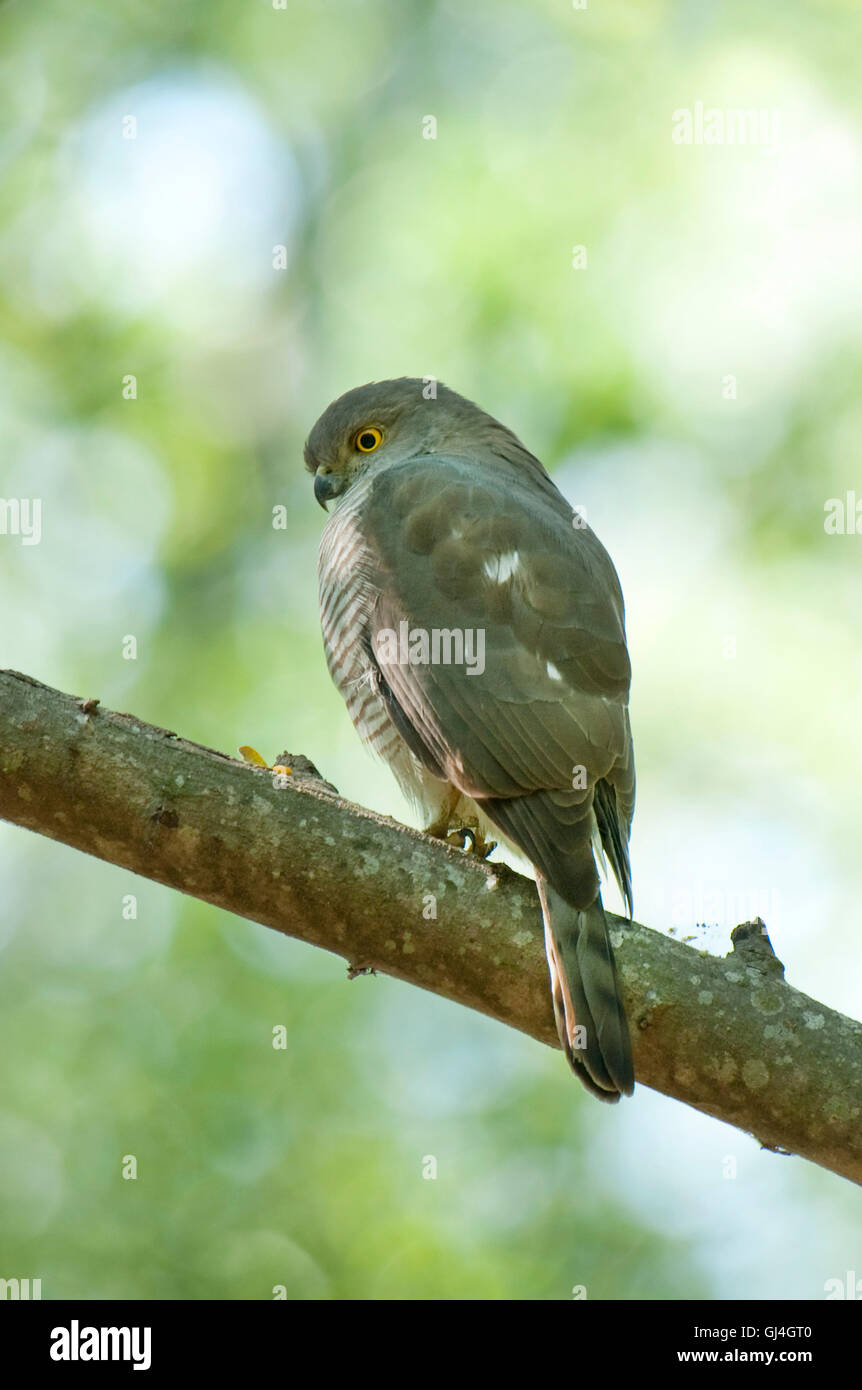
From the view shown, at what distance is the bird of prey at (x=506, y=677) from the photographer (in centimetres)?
377

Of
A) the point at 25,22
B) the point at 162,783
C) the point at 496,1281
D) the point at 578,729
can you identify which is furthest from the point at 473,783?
the point at 25,22

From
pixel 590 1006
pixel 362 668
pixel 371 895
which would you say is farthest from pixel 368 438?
pixel 590 1006

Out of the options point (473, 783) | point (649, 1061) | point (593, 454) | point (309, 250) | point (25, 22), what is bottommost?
point (649, 1061)

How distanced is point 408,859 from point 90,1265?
3893 millimetres

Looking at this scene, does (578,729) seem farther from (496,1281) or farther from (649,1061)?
(496,1281)

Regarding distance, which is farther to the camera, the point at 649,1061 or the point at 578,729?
the point at 578,729

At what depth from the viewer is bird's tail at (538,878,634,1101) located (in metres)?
3.56

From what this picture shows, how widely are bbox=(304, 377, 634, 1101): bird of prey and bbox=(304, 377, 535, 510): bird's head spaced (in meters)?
0.49

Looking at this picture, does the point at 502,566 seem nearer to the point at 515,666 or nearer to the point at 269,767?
the point at 515,666

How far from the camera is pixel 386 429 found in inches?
246

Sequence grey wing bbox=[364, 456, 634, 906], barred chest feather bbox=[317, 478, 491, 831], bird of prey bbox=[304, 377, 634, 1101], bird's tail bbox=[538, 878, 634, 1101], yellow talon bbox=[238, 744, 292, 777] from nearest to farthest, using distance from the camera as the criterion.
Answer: bird's tail bbox=[538, 878, 634, 1101], bird of prey bbox=[304, 377, 634, 1101], yellow talon bbox=[238, 744, 292, 777], grey wing bbox=[364, 456, 634, 906], barred chest feather bbox=[317, 478, 491, 831]

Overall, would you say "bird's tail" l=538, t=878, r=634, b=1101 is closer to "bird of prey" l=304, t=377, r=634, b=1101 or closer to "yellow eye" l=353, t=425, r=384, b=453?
"bird of prey" l=304, t=377, r=634, b=1101

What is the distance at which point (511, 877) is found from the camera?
3936mm

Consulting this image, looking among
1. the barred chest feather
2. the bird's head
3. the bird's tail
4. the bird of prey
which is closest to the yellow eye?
the bird's head
